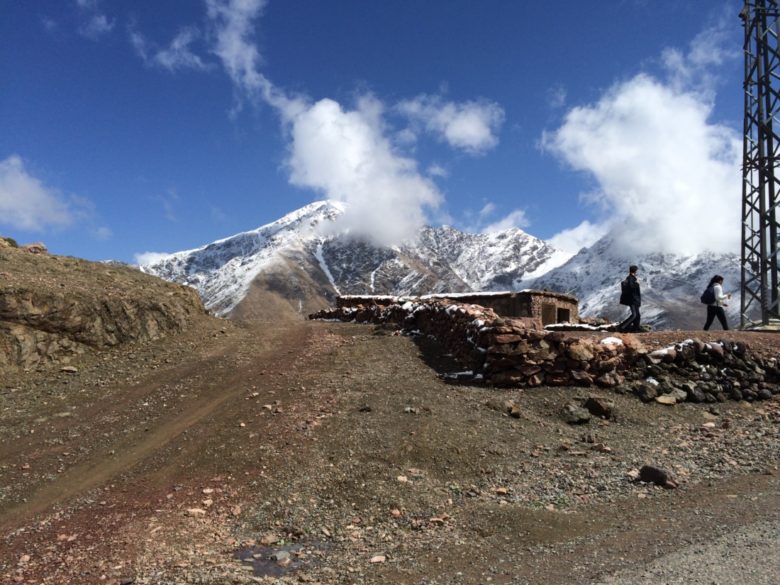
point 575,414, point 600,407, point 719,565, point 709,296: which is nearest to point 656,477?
point 719,565

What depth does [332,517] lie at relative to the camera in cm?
672

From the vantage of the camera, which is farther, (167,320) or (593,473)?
(167,320)

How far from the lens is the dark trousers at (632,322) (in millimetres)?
15086

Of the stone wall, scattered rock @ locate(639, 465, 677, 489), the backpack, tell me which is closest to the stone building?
the backpack

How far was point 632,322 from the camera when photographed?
1545cm

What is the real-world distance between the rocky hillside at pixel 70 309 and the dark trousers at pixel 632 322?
1336 cm

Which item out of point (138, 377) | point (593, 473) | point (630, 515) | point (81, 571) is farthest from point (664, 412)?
point (138, 377)

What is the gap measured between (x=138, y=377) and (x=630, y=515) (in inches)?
434

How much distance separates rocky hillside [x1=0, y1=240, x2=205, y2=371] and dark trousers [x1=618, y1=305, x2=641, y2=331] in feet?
43.8

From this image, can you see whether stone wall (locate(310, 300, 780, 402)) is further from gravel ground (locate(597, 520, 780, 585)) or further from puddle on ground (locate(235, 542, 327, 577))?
puddle on ground (locate(235, 542, 327, 577))

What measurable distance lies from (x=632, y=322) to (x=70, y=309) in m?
15.3

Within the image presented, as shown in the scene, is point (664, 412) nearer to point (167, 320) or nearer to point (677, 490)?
point (677, 490)

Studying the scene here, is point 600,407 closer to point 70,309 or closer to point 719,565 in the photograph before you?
point 719,565

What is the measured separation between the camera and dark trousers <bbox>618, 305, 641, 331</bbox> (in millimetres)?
15086
